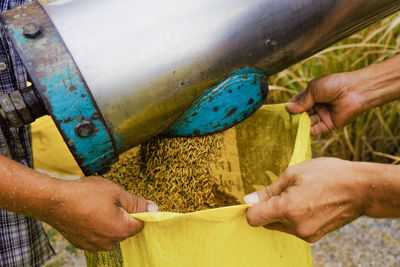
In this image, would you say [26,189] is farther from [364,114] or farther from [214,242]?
[364,114]

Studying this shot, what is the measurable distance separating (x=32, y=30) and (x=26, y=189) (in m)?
0.35

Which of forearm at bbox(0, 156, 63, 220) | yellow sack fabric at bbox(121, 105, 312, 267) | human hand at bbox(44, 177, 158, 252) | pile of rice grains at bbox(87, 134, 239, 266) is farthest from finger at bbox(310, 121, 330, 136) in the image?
forearm at bbox(0, 156, 63, 220)

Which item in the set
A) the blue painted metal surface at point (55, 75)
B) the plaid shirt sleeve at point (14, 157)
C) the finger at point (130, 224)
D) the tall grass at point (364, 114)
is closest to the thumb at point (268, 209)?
the finger at point (130, 224)

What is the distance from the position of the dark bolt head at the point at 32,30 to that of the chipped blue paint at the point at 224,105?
1.26 ft

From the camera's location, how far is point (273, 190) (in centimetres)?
89

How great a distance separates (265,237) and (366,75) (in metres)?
0.70

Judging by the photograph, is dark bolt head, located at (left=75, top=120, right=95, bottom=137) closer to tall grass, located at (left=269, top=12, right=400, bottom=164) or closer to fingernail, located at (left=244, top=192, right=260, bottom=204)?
fingernail, located at (left=244, top=192, right=260, bottom=204)

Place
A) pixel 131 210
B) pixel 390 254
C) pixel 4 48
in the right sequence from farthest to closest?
pixel 390 254, pixel 4 48, pixel 131 210

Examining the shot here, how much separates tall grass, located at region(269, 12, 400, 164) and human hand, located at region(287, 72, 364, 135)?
0.74 meters

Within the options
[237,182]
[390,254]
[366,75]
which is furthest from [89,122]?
[390,254]

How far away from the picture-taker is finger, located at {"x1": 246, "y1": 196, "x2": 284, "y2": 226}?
818 millimetres

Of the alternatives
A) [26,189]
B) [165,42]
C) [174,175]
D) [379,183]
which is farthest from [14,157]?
[379,183]

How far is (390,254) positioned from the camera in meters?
1.94

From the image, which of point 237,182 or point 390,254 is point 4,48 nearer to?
point 237,182
